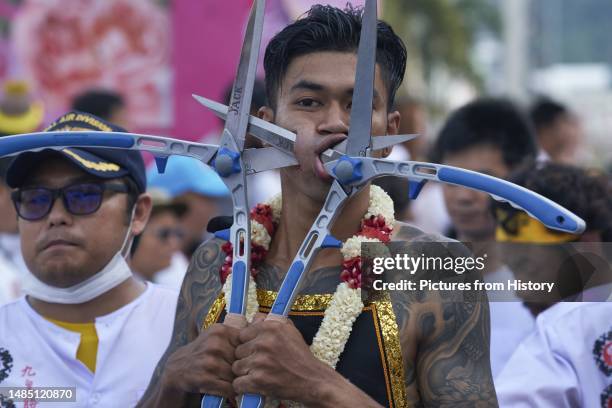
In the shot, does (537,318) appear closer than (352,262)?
No

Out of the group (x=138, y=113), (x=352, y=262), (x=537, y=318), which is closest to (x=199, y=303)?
(x=352, y=262)

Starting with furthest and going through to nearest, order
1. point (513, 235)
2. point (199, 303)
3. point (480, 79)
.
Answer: point (480, 79)
point (513, 235)
point (199, 303)

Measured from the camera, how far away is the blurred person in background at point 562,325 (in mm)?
2715

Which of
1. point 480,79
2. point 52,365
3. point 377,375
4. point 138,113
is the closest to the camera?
point 377,375

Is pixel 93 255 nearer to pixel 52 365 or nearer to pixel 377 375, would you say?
Result: pixel 52 365

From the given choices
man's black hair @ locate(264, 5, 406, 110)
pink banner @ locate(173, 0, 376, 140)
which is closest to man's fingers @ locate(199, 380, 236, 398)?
man's black hair @ locate(264, 5, 406, 110)

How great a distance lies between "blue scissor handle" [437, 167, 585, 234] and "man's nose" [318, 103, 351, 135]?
33 centimetres

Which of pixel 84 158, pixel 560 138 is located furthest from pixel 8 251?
pixel 560 138

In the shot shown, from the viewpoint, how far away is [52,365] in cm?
341

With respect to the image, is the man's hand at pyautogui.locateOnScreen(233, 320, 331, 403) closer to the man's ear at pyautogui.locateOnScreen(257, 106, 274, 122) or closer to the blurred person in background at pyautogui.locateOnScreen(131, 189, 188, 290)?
the man's ear at pyautogui.locateOnScreen(257, 106, 274, 122)

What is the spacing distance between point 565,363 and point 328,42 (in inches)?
50.2

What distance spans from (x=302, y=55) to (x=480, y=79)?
27755 millimetres

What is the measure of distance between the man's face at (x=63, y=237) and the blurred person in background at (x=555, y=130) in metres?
5.30

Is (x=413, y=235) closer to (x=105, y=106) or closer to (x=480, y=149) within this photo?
(x=480, y=149)
